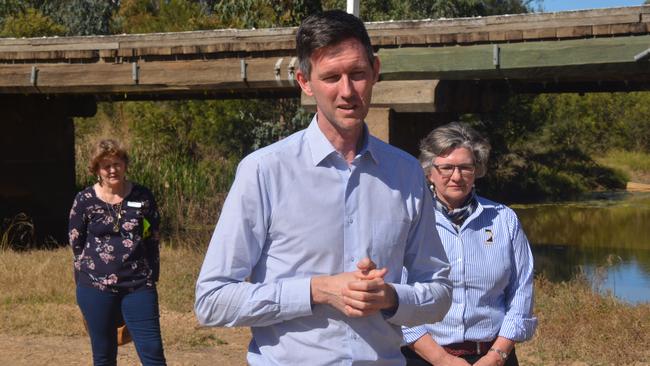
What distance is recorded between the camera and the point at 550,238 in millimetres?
21656

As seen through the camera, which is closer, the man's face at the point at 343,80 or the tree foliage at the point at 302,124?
the man's face at the point at 343,80

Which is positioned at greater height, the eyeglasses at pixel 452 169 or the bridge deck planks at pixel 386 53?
the bridge deck planks at pixel 386 53

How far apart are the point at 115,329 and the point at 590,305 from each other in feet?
16.0

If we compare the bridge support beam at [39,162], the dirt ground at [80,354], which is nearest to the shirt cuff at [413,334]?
the dirt ground at [80,354]

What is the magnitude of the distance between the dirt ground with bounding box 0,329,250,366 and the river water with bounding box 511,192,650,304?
14.8 feet

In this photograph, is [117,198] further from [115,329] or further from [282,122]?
[282,122]

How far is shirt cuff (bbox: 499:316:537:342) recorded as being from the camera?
12.9ft

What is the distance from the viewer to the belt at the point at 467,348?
3.94 m

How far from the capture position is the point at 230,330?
958 cm

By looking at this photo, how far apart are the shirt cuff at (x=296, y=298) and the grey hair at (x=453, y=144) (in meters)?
1.56

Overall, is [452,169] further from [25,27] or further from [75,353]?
[25,27]

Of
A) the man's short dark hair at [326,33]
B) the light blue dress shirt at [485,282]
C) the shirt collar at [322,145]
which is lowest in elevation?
the light blue dress shirt at [485,282]

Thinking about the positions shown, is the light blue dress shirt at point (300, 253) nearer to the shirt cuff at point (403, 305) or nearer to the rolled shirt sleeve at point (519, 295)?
the shirt cuff at point (403, 305)

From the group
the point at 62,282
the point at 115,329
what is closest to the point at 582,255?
the point at 62,282
